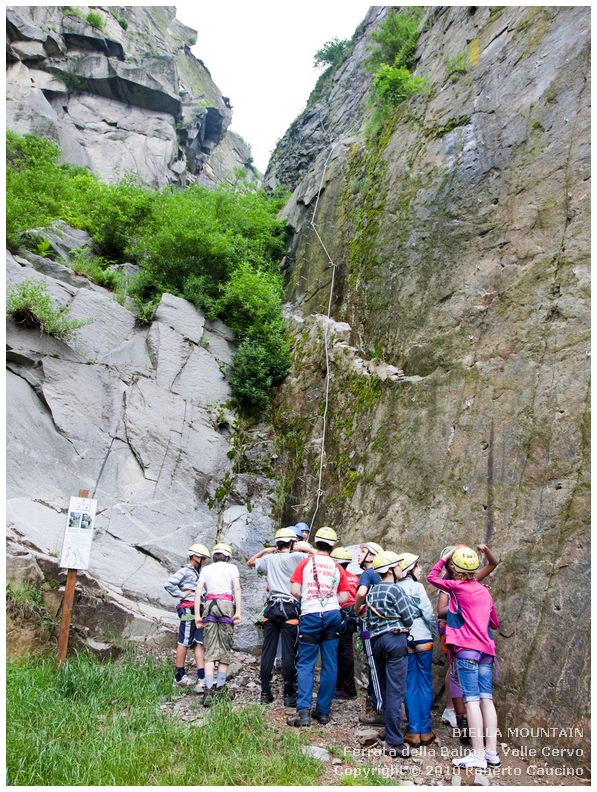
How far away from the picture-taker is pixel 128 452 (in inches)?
454

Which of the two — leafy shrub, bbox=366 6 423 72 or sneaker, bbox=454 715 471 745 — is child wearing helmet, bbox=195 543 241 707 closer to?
sneaker, bbox=454 715 471 745

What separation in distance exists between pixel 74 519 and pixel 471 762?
5.79 metres

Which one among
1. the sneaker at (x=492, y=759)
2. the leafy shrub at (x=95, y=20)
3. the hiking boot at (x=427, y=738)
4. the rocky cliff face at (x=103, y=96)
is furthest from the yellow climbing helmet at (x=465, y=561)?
the leafy shrub at (x=95, y=20)

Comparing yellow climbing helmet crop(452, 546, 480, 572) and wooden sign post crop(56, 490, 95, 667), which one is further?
wooden sign post crop(56, 490, 95, 667)

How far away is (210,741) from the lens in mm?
5227

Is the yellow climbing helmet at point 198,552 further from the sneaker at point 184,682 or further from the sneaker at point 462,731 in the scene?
the sneaker at point 462,731

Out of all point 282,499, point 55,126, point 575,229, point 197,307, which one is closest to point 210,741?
point 282,499

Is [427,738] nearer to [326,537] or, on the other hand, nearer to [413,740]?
[413,740]

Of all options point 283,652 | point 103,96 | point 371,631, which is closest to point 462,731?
point 371,631

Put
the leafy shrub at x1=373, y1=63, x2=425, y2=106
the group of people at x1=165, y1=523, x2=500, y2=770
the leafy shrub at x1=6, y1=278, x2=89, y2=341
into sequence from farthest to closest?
the leafy shrub at x1=373, y1=63, x2=425, y2=106, the leafy shrub at x1=6, y1=278, x2=89, y2=341, the group of people at x1=165, y1=523, x2=500, y2=770

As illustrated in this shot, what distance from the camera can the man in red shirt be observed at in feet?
20.1

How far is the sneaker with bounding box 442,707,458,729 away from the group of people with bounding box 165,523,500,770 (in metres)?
0.01

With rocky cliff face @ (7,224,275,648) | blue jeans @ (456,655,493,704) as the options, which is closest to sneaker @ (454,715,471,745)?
blue jeans @ (456,655,493,704)

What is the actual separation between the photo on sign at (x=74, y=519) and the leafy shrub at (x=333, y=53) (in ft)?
73.5
